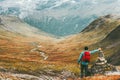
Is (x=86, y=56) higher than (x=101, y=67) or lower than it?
higher

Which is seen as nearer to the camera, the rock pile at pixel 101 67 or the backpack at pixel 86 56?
the backpack at pixel 86 56

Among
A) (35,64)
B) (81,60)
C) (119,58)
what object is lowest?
(119,58)

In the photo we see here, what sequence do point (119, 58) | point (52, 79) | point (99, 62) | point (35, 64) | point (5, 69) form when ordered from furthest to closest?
1. point (119, 58)
2. point (35, 64)
3. point (5, 69)
4. point (52, 79)
5. point (99, 62)

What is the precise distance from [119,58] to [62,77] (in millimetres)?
48229

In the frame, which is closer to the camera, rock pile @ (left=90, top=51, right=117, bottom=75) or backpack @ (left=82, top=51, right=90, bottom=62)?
backpack @ (left=82, top=51, right=90, bottom=62)

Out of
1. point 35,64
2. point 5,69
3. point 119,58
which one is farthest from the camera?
point 119,58

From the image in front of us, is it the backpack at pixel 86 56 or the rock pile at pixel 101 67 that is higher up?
the backpack at pixel 86 56

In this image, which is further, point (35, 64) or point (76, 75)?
point (35, 64)

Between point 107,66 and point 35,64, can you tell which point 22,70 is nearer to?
point 35,64

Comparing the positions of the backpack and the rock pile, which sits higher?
the backpack

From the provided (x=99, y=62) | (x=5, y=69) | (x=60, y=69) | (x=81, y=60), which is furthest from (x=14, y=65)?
(x=81, y=60)

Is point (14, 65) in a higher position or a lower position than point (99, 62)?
lower

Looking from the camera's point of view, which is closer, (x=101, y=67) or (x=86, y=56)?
(x=86, y=56)

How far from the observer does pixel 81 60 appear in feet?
124
